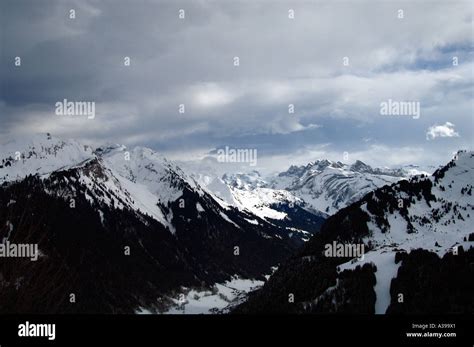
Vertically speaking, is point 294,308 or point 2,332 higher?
point 2,332

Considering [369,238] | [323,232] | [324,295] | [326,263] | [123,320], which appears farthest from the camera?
[323,232]

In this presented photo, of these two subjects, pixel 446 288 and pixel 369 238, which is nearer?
pixel 446 288

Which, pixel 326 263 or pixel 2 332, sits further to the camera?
pixel 326 263

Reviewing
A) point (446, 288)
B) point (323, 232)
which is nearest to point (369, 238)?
point (323, 232)

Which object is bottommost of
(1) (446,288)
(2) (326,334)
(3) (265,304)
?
(3) (265,304)

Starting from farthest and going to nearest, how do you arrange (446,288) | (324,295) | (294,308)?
(294,308) < (324,295) < (446,288)

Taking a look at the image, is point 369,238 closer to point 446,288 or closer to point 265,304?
point 265,304

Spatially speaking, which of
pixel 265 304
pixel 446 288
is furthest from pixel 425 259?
pixel 265 304

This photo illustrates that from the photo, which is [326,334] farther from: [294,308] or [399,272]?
[294,308]
